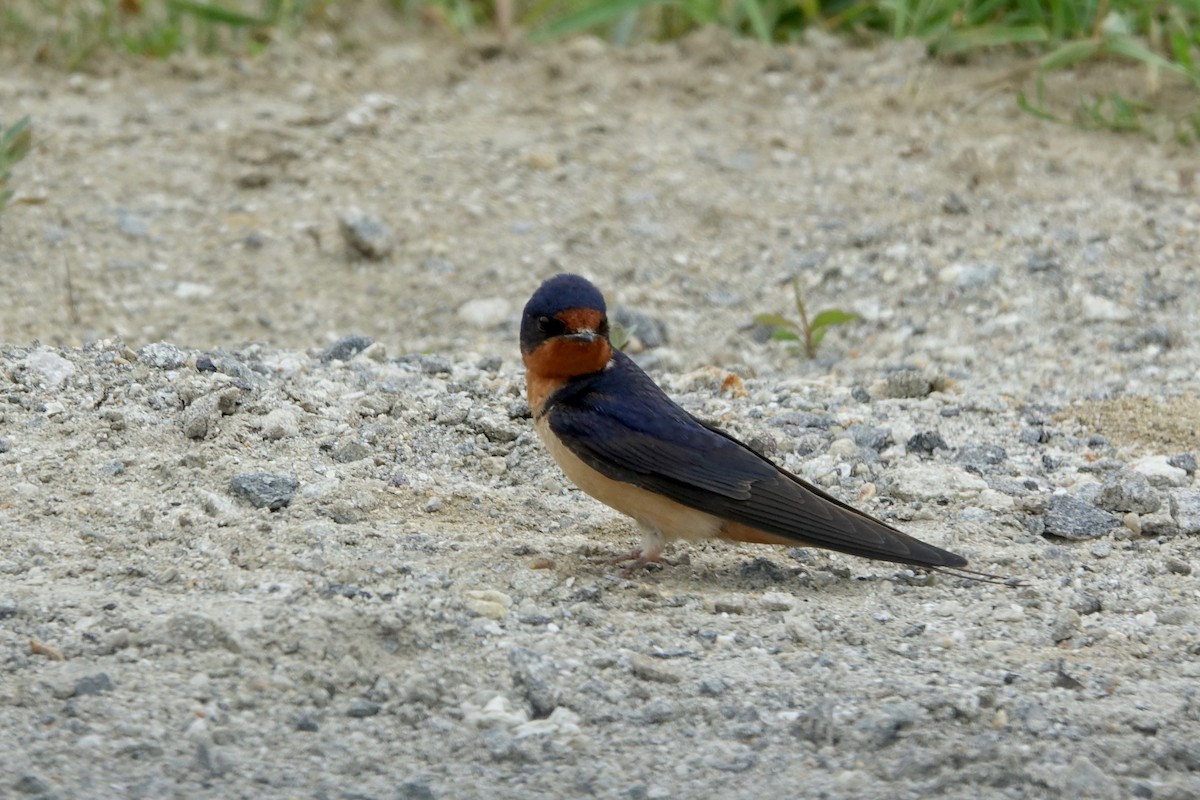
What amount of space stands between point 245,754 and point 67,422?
4.94ft

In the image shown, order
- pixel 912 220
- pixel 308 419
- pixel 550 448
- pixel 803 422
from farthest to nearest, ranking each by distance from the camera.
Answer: pixel 912 220
pixel 803 422
pixel 308 419
pixel 550 448

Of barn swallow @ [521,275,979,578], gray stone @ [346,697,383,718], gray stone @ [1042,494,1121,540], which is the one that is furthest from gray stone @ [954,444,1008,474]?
gray stone @ [346,697,383,718]

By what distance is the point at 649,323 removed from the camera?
5.32 metres

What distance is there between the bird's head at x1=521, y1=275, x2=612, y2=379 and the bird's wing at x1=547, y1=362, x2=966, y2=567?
0.06 m

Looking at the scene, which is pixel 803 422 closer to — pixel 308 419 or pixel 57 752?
pixel 308 419

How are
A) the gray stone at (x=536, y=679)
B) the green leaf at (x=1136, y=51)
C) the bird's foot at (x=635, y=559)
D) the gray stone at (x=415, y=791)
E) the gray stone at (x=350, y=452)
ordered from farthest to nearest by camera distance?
the green leaf at (x=1136, y=51), the gray stone at (x=350, y=452), the bird's foot at (x=635, y=559), the gray stone at (x=536, y=679), the gray stone at (x=415, y=791)

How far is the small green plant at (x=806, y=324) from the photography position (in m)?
5.00

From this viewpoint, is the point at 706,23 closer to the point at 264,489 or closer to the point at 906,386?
the point at 906,386

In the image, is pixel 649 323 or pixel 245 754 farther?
pixel 649 323

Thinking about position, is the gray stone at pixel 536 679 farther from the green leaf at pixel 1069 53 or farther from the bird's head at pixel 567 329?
the green leaf at pixel 1069 53

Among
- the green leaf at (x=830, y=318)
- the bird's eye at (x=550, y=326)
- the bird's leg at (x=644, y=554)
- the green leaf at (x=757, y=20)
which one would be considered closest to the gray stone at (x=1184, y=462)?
the green leaf at (x=830, y=318)

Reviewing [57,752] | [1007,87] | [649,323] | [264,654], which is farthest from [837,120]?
[57,752]

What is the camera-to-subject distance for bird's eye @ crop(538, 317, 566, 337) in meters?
3.62

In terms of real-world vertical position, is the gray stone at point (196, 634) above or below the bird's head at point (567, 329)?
below
